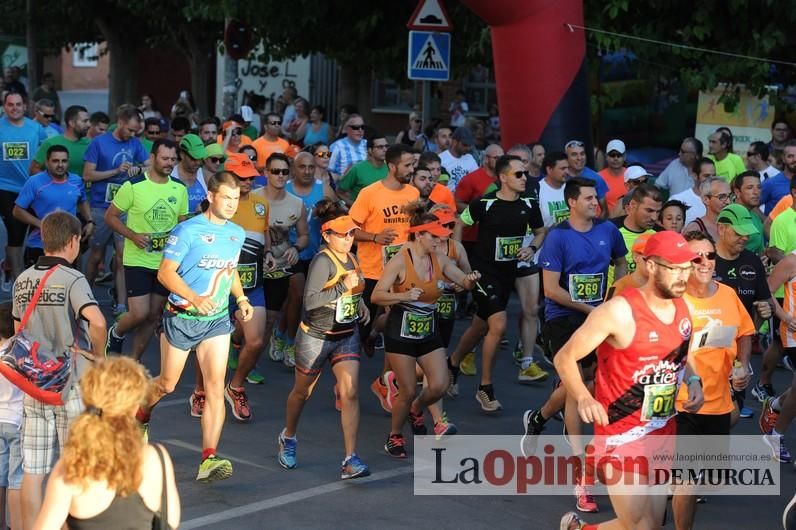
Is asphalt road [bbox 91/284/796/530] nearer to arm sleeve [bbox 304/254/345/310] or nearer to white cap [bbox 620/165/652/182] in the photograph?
arm sleeve [bbox 304/254/345/310]

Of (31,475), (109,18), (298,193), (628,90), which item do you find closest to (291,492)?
(31,475)

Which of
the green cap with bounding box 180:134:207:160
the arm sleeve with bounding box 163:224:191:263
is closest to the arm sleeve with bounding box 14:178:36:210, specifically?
Result: the green cap with bounding box 180:134:207:160

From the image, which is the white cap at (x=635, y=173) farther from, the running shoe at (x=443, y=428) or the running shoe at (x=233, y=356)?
the running shoe at (x=443, y=428)

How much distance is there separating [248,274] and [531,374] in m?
2.69

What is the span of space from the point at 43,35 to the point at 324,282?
25477mm

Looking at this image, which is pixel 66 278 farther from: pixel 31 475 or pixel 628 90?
pixel 628 90

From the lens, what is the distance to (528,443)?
8.81 meters

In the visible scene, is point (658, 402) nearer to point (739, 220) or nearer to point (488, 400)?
point (739, 220)

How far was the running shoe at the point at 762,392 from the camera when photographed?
10383 mm

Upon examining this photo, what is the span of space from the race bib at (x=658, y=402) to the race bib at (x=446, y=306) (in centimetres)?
392

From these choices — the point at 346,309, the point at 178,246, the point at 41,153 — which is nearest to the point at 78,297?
the point at 178,246

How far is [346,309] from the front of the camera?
8398mm

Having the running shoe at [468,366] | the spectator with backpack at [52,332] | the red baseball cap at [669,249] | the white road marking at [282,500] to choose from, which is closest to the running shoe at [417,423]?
the white road marking at [282,500]

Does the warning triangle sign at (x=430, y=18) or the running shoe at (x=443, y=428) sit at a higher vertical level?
the warning triangle sign at (x=430, y=18)
